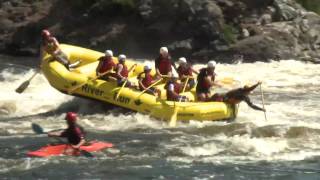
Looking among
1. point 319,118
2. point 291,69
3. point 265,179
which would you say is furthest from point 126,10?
point 265,179

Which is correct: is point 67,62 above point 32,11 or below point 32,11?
below

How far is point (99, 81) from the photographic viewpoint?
16094 millimetres

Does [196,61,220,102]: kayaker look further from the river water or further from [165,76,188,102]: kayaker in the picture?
the river water

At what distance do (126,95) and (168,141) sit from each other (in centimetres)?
231

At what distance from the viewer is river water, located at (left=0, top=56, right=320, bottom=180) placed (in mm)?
11500

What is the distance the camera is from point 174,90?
50.9 ft

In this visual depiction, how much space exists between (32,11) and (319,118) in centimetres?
1438

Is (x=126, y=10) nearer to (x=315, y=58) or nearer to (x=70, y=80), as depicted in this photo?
(x=315, y=58)

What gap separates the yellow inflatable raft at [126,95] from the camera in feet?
48.9

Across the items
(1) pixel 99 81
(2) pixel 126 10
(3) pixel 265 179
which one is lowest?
(3) pixel 265 179

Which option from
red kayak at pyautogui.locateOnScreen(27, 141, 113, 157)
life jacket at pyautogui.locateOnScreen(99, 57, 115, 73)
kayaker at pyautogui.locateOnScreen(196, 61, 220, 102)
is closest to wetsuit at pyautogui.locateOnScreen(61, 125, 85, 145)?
red kayak at pyautogui.locateOnScreen(27, 141, 113, 157)

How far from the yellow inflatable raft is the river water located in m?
0.20

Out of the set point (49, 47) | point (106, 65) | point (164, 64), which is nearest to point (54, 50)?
point (49, 47)

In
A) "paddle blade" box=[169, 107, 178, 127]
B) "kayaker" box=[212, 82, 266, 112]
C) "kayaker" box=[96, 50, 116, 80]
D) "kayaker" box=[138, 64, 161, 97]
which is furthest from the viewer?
"kayaker" box=[96, 50, 116, 80]
